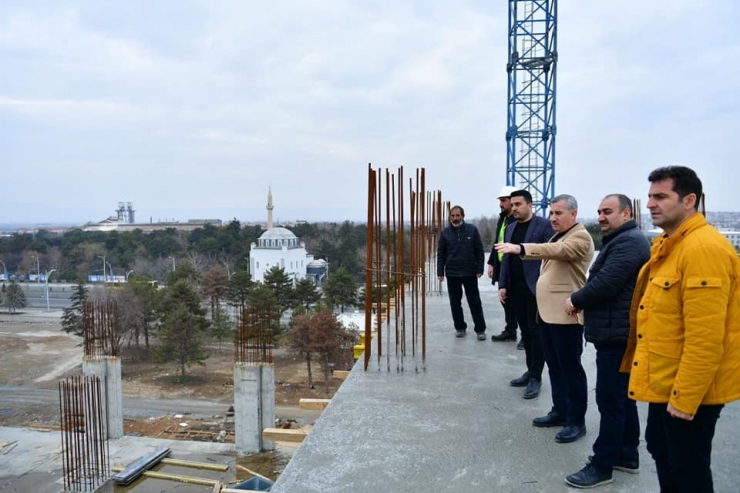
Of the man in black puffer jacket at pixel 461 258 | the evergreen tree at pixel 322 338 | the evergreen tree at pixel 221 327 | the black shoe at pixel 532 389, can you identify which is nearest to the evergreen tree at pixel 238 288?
the evergreen tree at pixel 221 327

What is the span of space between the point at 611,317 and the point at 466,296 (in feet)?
9.46

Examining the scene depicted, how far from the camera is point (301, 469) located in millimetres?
2725

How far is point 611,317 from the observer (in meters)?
2.54

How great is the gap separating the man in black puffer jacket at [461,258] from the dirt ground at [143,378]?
11.4m

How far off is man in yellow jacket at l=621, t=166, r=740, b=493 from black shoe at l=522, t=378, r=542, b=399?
161cm

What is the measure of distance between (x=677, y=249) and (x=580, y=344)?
117 cm

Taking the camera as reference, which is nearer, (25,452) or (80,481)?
(80,481)

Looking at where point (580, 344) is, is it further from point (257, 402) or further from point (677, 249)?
point (257, 402)

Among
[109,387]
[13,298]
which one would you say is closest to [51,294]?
[13,298]

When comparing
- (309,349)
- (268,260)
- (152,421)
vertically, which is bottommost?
(152,421)

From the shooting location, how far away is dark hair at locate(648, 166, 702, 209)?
1.91 metres

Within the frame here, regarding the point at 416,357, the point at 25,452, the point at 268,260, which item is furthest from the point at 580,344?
the point at 268,260

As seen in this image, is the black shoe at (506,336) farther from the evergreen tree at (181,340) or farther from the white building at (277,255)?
the white building at (277,255)

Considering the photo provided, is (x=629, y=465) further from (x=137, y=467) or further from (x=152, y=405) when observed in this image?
(x=152, y=405)
